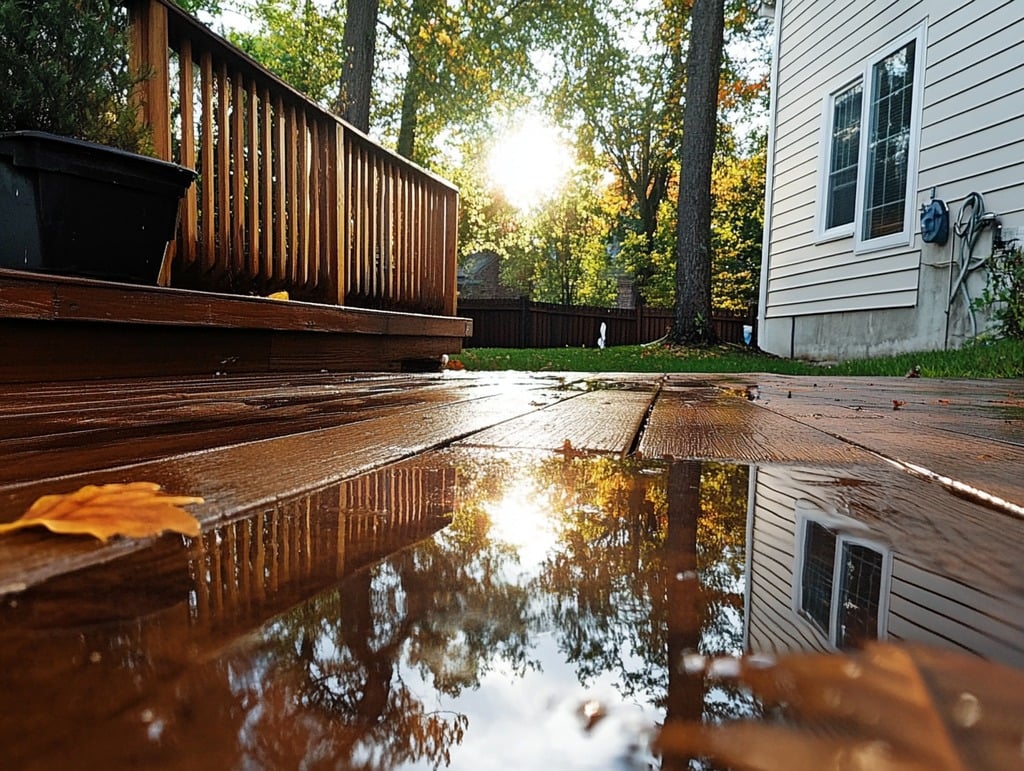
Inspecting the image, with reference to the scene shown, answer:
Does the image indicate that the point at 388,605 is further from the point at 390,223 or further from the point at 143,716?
the point at 390,223

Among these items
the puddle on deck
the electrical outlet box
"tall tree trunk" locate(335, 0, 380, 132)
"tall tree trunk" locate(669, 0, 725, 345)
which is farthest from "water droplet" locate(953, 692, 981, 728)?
"tall tree trunk" locate(335, 0, 380, 132)

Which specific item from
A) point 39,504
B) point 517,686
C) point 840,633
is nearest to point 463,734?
point 517,686

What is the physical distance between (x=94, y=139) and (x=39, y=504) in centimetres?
220

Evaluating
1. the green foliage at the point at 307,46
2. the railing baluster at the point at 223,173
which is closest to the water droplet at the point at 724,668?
the railing baluster at the point at 223,173

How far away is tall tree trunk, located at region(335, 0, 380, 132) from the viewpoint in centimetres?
798

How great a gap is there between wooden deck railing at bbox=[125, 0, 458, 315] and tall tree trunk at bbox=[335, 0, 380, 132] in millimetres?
3786

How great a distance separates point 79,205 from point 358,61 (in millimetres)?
6798

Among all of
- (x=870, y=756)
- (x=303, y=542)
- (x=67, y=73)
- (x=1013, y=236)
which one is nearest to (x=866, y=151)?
(x=1013, y=236)

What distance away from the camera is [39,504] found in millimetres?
543

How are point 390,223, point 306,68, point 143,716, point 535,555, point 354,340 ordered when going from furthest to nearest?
1. point 306,68
2. point 390,223
3. point 354,340
4. point 535,555
5. point 143,716

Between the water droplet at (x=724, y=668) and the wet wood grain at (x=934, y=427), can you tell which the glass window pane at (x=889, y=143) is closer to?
the wet wood grain at (x=934, y=427)

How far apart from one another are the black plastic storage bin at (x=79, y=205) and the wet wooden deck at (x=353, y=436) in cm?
39

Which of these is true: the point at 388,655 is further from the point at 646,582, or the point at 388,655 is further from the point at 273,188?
the point at 273,188

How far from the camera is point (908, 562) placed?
47 cm
